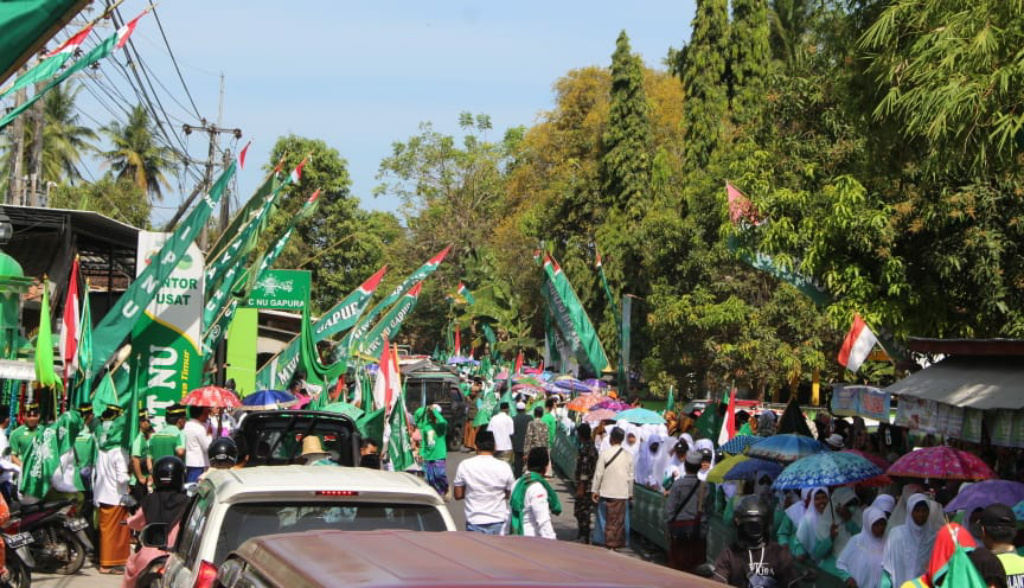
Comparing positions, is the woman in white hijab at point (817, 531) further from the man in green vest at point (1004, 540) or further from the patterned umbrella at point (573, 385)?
the patterned umbrella at point (573, 385)

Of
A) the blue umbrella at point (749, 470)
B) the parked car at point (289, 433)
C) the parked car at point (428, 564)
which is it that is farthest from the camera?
the parked car at point (289, 433)

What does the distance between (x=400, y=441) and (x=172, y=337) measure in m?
3.49

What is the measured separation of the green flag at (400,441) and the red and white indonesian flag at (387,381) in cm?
128

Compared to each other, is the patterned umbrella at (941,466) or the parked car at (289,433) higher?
the patterned umbrella at (941,466)

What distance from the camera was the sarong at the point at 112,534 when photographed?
12.9 m

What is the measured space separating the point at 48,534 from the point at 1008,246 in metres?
11.0

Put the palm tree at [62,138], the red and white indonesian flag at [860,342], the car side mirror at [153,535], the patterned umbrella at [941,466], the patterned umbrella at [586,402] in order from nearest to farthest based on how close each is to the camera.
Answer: the car side mirror at [153,535]
the patterned umbrella at [941,466]
the red and white indonesian flag at [860,342]
the patterned umbrella at [586,402]
the palm tree at [62,138]

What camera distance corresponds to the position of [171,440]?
13.2 meters

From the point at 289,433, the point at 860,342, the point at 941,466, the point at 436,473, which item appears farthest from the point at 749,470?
the point at 436,473

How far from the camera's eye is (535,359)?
62406 millimetres

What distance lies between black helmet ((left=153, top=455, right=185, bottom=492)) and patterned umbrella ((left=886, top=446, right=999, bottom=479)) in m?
5.80

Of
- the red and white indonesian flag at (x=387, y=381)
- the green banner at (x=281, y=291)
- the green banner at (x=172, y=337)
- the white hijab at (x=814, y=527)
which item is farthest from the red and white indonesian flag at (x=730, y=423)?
the green banner at (x=281, y=291)

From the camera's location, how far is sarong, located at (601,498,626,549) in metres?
13.7

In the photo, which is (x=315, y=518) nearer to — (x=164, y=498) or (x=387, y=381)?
(x=164, y=498)
